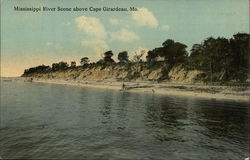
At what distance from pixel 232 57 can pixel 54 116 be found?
53242 millimetres

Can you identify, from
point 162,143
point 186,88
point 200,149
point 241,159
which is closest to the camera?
point 241,159

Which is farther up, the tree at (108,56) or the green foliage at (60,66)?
the tree at (108,56)

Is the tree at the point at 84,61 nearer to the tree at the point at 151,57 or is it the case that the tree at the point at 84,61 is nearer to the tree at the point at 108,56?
the tree at the point at 108,56

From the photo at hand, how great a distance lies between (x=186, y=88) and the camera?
60.2 meters

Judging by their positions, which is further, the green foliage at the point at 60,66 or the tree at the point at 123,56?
the green foliage at the point at 60,66

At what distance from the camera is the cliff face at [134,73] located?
7956cm

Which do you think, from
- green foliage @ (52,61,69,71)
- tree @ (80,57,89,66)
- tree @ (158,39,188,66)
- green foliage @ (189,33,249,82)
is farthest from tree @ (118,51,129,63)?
green foliage @ (189,33,249,82)

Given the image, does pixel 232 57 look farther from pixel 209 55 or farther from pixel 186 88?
pixel 186 88

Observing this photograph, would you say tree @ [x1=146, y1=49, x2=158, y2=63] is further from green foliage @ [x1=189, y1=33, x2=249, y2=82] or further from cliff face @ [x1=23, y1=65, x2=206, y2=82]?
green foliage @ [x1=189, y1=33, x2=249, y2=82]

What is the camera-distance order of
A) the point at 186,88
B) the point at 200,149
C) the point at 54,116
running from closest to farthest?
the point at 200,149 < the point at 54,116 < the point at 186,88

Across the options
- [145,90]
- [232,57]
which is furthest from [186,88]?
[232,57]

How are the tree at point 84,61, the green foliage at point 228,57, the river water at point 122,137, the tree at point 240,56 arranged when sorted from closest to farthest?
the river water at point 122,137, the tree at point 240,56, the green foliage at point 228,57, the tree at point 84,61

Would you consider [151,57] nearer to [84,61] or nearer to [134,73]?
[134,73]

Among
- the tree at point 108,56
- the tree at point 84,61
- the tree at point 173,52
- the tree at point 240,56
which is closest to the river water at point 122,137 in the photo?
the tree at point 240,56
